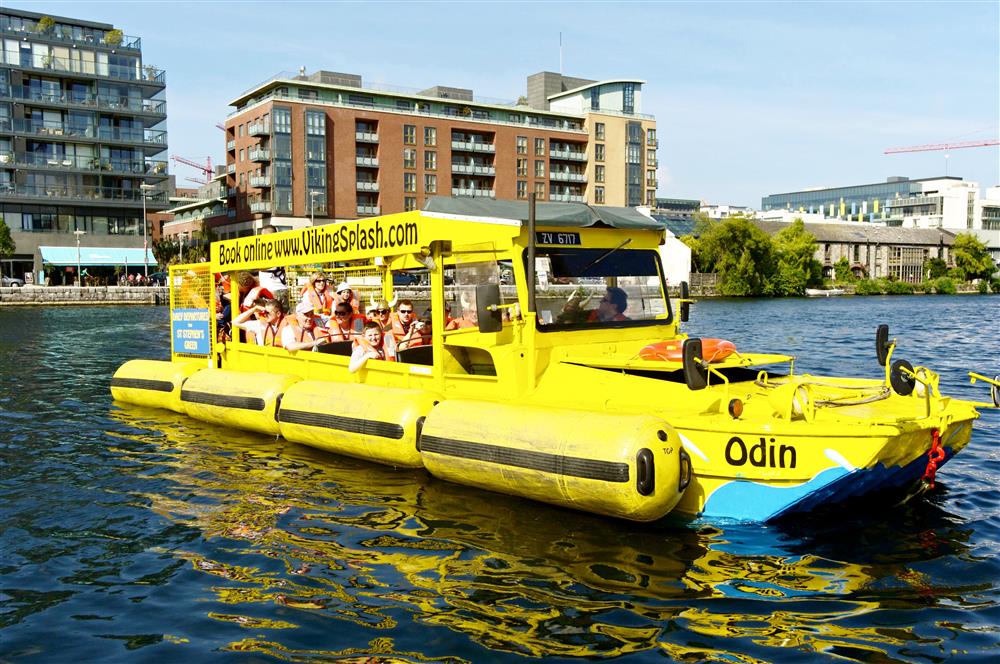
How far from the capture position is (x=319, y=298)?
14.6 metres

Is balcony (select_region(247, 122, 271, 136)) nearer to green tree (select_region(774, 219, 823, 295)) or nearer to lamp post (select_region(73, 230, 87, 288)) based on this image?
lamp post (select_region(73, 230, 87, 288))

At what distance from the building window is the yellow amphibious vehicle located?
319 ft

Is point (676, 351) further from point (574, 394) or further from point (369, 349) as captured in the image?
point (369, 349)

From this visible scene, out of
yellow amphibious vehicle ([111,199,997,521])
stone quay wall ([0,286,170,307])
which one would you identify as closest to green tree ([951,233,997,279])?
stone quay wall ([0,286,170,307])

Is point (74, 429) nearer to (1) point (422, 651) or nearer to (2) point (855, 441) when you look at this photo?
(1) point (422, 651)

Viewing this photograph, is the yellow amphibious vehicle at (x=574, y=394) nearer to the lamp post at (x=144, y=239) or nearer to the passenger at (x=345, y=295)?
the passenger at (x=345, y=295)

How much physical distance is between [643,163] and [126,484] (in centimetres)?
9933

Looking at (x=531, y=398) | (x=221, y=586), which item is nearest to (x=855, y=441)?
(x=531, y=398)

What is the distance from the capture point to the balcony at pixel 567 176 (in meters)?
100

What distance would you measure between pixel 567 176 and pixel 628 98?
47.2 feet

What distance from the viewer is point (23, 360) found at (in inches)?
1072

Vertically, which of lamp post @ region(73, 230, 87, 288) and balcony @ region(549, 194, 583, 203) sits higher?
balcony @ region(549, 194, 583, 203)

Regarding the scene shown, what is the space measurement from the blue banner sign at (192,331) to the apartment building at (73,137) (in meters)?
61.5

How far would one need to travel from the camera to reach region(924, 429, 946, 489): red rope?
8.24 metres
